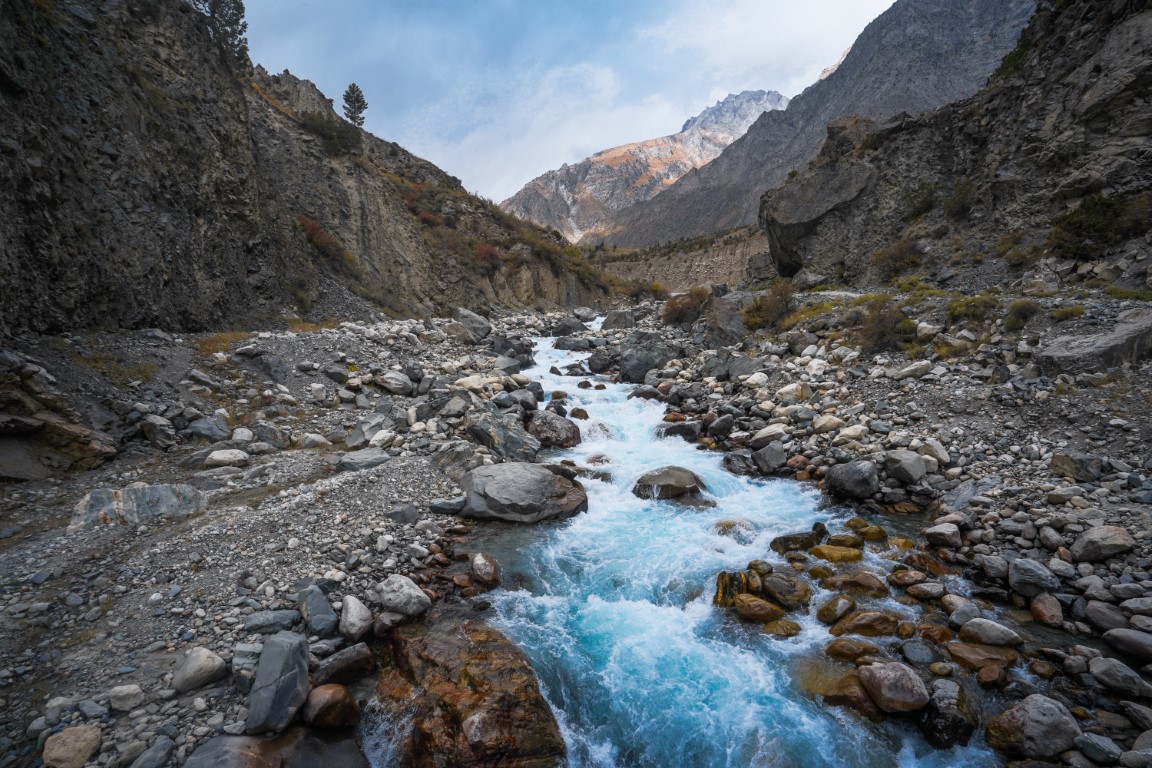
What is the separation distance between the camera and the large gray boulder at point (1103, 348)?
9.45 meters

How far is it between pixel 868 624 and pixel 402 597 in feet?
20.9

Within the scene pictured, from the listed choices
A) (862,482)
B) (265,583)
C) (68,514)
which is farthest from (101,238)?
(862,482)

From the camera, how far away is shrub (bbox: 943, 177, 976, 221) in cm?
2094

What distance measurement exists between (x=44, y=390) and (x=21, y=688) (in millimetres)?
6008

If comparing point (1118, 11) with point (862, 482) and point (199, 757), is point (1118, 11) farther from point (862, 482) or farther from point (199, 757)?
point (199, 757)

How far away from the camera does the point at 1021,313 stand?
1189 centimetres

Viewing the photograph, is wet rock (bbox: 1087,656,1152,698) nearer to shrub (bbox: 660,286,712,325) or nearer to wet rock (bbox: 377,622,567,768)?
wet rock (bbox: 377,622,567,768)

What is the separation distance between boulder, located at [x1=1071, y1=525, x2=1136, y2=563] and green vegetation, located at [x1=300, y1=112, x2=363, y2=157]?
3095 centimetres

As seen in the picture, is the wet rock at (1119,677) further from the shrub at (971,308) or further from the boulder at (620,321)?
the boulder at (620,321)

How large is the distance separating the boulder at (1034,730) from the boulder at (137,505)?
36.1 feet

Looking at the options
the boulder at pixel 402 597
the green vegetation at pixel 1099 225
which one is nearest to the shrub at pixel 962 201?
the green vegetation at pixel 1099 225

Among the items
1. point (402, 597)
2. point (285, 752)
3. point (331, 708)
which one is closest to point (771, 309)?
point (402, 597)

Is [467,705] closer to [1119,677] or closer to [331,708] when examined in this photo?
[331,708]

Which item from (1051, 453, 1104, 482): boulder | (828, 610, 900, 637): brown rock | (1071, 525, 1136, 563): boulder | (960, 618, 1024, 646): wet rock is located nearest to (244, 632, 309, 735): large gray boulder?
(828, 610, 900, 637): brown rock
